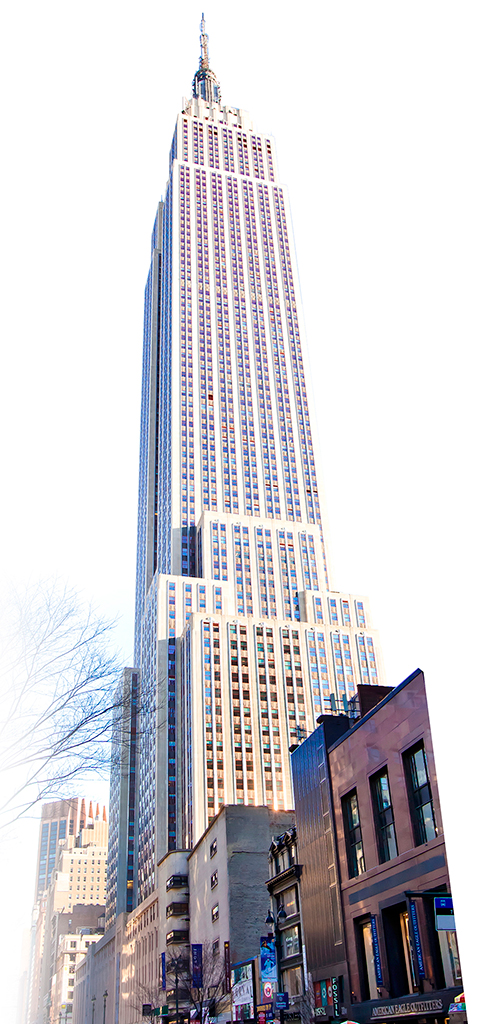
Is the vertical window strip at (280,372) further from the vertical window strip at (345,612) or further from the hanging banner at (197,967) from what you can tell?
the hanging banner at (197,967)

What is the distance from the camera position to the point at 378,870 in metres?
20.0

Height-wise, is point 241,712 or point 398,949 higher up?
point 241,712

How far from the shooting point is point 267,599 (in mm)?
101875

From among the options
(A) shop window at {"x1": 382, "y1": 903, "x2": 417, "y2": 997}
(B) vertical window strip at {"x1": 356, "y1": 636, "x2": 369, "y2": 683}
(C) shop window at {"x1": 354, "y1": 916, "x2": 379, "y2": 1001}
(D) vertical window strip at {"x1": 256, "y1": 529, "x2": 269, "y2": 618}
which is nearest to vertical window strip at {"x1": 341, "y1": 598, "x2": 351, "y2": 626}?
(B) vertical window strip at {"x1": 356, "y1": 636, "x2": 369, "y2": 683}

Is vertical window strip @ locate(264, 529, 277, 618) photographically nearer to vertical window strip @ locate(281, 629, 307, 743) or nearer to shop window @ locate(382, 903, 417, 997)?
vertical window strip @ locate(281, 629, 307, 743)

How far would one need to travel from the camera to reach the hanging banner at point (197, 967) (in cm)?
4334

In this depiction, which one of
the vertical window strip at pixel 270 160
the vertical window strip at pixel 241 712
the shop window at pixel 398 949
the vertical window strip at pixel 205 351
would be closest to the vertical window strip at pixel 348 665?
the vertical window strip at pixel 241 712

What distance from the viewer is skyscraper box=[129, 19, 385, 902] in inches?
3445

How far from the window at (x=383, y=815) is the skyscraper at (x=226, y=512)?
55344 millimetres

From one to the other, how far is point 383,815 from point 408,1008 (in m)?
4.45

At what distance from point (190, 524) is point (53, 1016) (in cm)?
9095

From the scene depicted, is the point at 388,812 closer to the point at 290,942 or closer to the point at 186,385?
the point at 290,942

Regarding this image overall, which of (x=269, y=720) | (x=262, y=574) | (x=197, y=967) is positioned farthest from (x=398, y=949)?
(x=262, y=574)

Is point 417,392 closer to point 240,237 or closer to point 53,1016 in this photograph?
point 240,237
